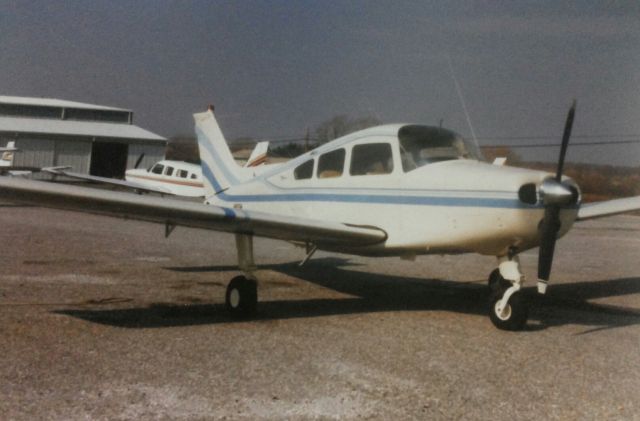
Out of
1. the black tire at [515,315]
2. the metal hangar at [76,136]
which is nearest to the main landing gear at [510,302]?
the black tire at [515,315]

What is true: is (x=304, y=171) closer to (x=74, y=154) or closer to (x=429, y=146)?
(x=429, y=146)

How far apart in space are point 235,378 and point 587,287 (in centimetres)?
841

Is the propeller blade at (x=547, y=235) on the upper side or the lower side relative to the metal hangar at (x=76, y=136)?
lower

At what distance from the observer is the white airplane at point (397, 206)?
7426 millimetres

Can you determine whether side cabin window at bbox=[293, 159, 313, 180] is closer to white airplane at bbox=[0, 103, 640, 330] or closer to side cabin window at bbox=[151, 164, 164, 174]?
white airplane at bbox=[0, 103, 640, 330]

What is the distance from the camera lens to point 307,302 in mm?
9719

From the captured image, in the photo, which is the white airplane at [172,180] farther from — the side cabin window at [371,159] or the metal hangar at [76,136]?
the metal hangar at [76,136]

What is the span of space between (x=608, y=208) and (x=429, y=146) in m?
3.74

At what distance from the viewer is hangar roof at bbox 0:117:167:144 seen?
5631 centimetres

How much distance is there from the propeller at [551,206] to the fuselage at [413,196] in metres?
0.11

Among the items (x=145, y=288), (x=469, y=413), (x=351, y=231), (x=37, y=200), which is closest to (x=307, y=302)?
(x=351, y=231)

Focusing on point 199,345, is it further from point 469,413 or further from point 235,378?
point 469,413

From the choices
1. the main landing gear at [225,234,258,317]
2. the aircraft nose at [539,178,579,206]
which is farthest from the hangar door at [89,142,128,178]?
the aircraft nose at [539,178,579,206]

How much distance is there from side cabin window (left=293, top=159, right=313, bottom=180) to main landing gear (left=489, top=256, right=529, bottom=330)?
3007 mm
